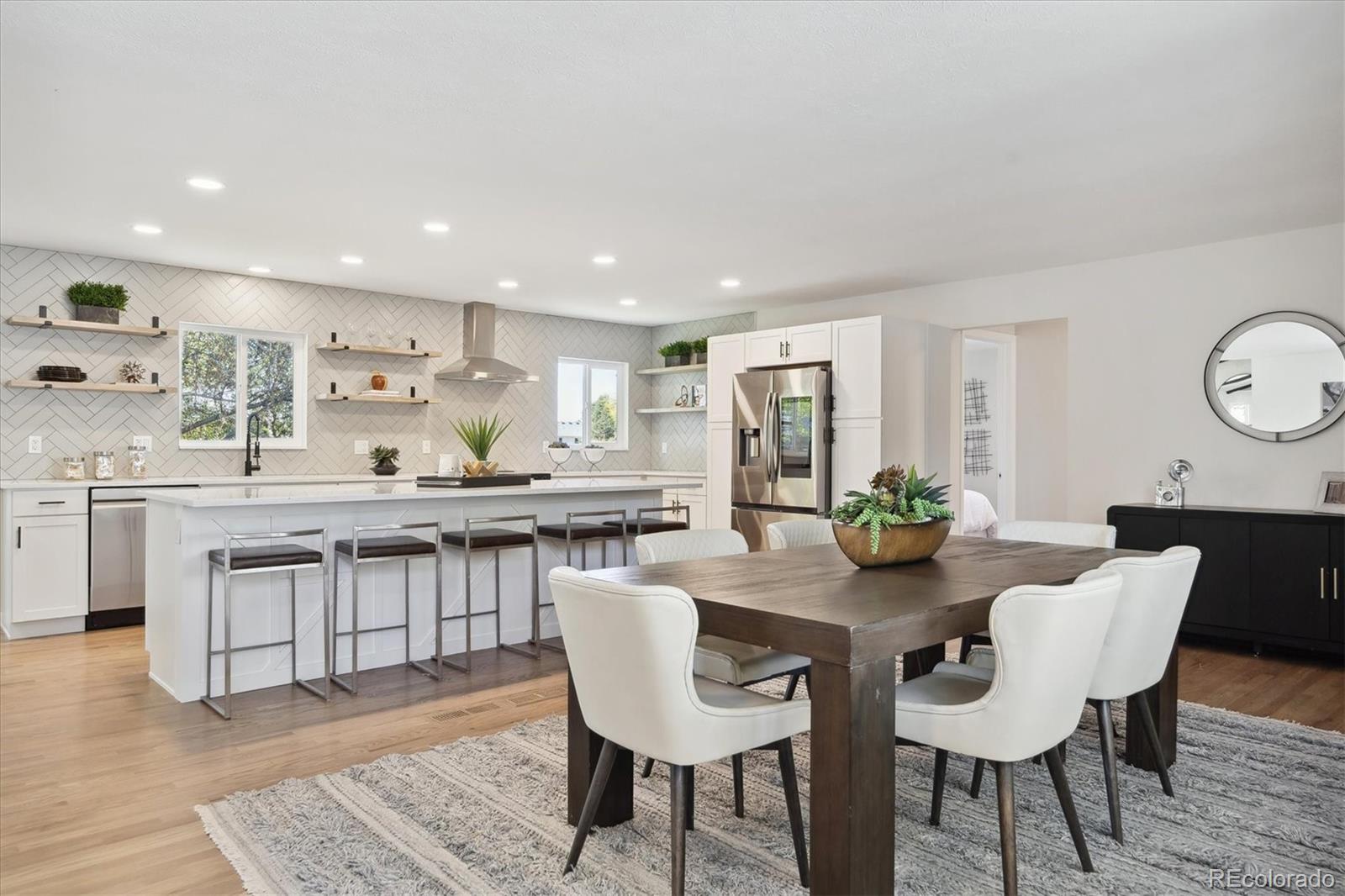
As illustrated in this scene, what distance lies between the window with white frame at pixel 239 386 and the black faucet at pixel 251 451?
0.03m

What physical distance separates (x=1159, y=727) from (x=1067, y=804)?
42.2 inches

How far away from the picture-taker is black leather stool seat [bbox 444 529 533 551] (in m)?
4.32

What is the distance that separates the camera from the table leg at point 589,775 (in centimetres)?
244

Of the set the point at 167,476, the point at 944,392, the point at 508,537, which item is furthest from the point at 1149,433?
the point at 167,476

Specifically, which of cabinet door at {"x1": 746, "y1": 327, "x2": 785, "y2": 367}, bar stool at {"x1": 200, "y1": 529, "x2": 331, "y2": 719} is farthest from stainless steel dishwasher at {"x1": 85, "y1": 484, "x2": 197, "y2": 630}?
cabinet door at {"x1": 746, "y1": 327, "x2": 785, "y2": 367}

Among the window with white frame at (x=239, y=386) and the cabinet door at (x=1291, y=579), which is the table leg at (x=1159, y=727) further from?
the window with white frame at (x=239, y=386)

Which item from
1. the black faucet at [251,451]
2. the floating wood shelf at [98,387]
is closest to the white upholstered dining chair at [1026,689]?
the black faucet at [251,451]

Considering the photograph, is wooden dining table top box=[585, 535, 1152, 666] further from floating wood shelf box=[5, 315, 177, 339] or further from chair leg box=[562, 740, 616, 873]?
floating wood shelf box=[5, 315, 177, 339]

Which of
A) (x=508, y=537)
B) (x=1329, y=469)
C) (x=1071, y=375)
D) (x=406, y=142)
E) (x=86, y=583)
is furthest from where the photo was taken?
(x=1071, y=375)

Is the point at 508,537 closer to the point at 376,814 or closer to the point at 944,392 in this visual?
the point at 376,814

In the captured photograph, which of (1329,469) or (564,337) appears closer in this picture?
(1329,469)

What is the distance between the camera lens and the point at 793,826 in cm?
214

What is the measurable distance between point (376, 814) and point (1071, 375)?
5.11 meters

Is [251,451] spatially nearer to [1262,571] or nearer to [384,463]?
[384,463]
